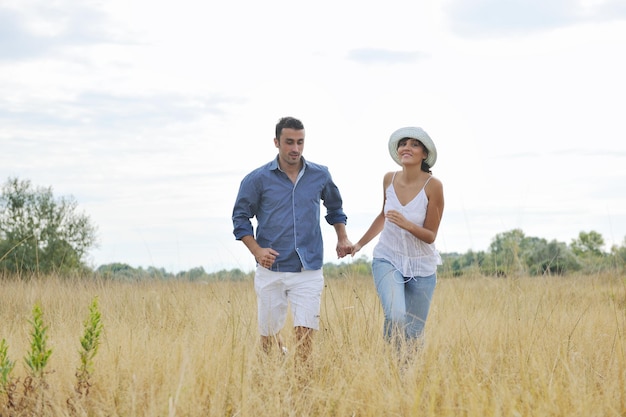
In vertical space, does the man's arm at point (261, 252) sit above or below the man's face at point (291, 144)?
below

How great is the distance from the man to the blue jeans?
483 mm

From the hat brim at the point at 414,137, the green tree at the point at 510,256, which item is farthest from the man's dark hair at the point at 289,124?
the green tree at the point at 510,256

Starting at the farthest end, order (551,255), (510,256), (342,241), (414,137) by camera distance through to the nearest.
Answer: (551,255) → (510,256) → (342,241) → (414,137)

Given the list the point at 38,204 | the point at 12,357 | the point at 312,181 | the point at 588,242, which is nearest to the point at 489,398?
the point at 312,181

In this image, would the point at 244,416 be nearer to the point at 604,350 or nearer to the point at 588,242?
the point at 604,350

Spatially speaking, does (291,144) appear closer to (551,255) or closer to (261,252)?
(261,252)

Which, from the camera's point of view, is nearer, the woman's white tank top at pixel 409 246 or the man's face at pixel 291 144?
the woman's white tank top at pixel 409 246

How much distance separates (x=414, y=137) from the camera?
19.0ft

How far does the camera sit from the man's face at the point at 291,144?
5840 millimetres

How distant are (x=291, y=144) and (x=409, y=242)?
3.97ft

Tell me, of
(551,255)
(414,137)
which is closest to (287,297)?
(414,137)

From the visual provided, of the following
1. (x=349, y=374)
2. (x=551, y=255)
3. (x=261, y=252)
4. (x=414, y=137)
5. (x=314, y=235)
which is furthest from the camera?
(x=551, y=255)

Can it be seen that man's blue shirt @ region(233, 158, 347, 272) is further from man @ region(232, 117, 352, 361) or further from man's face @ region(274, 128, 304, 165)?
man's face @ region(274, 128, 304, 165)

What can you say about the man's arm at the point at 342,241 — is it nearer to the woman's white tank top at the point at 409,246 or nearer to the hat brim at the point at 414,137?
the woman's white tank top at the point at 409,246
